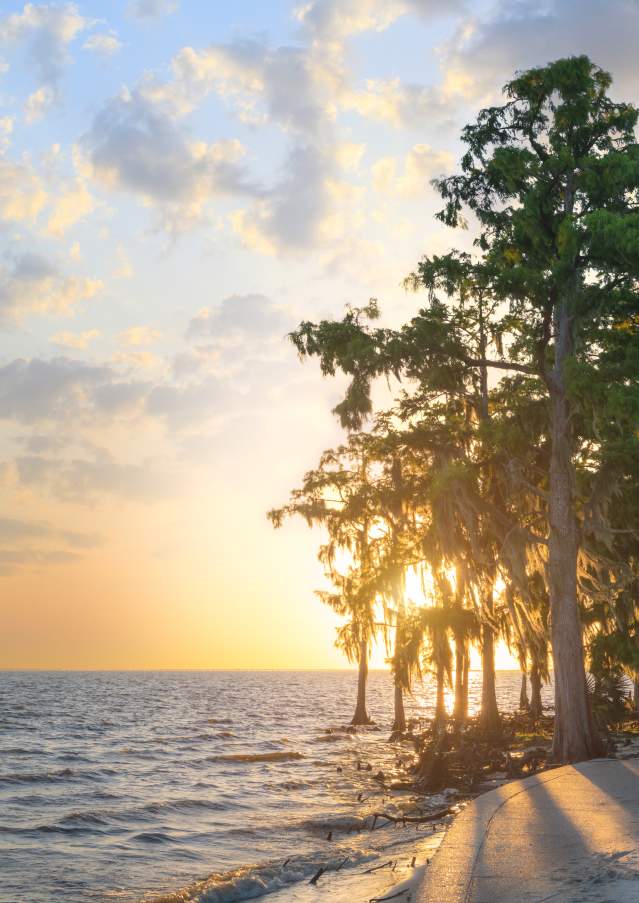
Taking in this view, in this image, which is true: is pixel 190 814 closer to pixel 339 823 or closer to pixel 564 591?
pixel 339 823

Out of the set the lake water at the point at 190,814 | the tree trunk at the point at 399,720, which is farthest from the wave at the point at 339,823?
the tree trunk at the point at 399,720

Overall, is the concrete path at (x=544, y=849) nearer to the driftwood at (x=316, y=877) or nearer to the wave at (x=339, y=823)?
the driftwood at (x=316, y=877)

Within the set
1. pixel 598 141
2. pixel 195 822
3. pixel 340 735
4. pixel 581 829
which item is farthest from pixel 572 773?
pixel 340 735

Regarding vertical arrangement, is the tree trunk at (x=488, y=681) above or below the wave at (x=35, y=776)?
above

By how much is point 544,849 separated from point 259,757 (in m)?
25.2

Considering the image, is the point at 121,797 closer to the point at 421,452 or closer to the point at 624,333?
the point at 421,452

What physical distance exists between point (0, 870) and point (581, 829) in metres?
9.86

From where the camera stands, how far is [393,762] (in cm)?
2731

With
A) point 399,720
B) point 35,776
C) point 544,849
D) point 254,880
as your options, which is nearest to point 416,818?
point 254,880

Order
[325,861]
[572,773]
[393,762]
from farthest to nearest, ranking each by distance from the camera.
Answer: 1. [393,762]
2. [572,773]
3. [325,861]

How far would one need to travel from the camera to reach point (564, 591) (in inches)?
755

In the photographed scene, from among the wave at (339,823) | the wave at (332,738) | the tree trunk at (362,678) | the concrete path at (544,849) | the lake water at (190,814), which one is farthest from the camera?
the tree trunk at (362,678)

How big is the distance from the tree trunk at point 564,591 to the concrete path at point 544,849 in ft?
19.8

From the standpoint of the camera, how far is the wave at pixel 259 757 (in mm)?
31000
